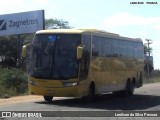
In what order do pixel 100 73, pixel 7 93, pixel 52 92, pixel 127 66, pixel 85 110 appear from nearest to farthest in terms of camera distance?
pixel 85 110
pixel 52 92
pixel 100 73
pixel 127 66
pixel 7 93

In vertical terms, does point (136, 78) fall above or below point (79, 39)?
below

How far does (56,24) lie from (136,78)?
47.4 metres

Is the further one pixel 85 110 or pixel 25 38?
pixel 25 38

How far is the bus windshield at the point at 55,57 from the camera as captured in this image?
66.4 feet

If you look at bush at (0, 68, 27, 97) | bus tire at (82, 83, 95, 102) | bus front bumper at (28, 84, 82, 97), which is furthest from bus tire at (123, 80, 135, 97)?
bus front bumper at (28, 84, 82, 97)

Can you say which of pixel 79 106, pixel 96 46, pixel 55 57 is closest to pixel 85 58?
pixel 55 57

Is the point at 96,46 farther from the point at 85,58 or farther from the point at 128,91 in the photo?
the point at 128,91

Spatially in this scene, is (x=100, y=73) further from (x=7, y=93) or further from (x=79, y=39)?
(x=7, y=93)

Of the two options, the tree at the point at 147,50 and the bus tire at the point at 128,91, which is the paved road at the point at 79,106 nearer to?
the bus tire at the point at 128,91

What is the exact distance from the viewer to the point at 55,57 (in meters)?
20.4

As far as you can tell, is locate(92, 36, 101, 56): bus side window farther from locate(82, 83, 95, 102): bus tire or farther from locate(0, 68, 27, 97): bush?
locate(0, 68, 27, 97): bush

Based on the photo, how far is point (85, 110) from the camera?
17.7 meters

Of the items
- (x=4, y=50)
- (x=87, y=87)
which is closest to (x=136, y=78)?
(x=87, y=87)

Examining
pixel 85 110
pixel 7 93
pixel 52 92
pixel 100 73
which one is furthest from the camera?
pixel 7 93
